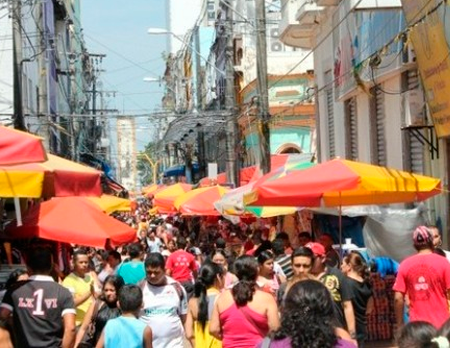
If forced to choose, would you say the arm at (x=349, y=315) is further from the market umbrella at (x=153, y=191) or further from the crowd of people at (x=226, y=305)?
the market umbrella at (x=153, y=191)

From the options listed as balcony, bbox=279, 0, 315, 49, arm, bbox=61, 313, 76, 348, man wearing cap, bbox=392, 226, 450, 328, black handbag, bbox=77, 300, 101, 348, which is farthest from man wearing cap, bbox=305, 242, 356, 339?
balcony, bbox=279, 0, 315, 49

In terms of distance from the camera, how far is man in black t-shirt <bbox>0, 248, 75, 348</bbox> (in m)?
7.70

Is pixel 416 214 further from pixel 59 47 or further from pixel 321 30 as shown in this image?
pixel 59 47

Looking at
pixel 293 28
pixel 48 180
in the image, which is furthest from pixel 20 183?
pixel 293 28

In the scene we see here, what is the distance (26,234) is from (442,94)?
6150 mm

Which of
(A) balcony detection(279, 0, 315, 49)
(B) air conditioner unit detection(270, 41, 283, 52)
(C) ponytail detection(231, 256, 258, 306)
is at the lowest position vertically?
(C) ponytail detection(231, 256, 258, 306)

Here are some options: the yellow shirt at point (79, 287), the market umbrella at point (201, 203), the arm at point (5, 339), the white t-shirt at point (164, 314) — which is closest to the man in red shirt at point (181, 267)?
the yellow shirt at point (79, 287)

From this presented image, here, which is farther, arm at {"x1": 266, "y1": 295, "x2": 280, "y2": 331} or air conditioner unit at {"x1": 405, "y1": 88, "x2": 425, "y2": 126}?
air conditioner unit at {"x1": 405, "y1": 88, "x2": 425, "y2": 126}

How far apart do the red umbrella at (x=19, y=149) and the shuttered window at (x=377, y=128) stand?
13869 millimetres

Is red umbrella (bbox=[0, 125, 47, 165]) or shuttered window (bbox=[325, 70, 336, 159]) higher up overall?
shuttered window (bbox=[325, 70, 336, 159])

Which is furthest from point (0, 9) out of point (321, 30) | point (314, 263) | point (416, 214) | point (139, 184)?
point (139, 184)

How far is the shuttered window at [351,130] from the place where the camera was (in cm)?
2400

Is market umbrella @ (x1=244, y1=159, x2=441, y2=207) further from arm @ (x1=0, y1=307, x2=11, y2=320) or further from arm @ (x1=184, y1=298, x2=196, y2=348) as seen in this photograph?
arm @ (x1=0, y1=307, x2=11, y2=320)

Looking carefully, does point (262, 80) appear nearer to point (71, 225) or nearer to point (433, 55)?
point (433, 55)
